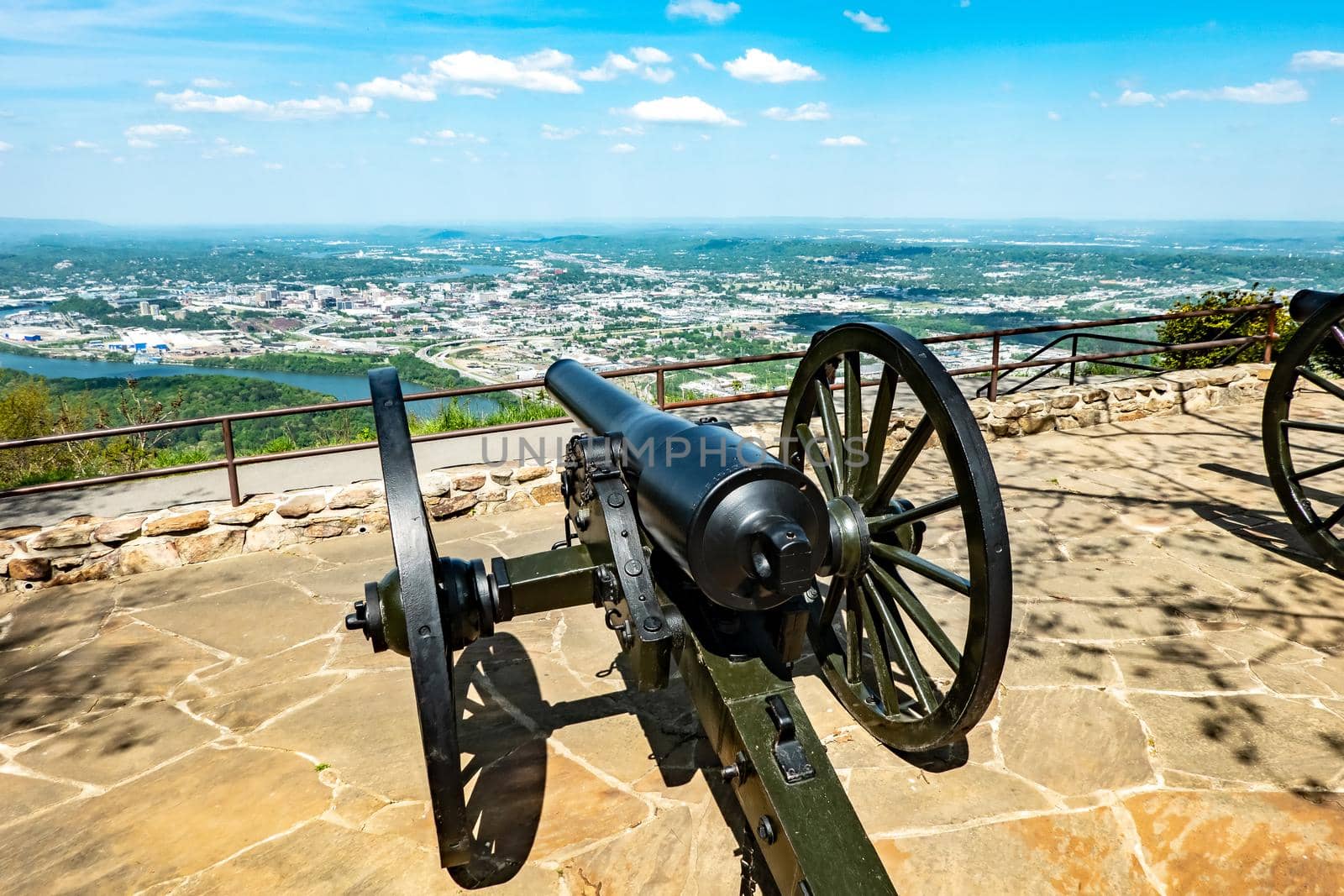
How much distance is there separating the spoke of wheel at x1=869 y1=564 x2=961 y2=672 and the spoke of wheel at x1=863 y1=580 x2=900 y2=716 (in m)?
0.07

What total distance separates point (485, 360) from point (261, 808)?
35.5ft

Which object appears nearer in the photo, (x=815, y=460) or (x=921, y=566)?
(x=921, y=566)

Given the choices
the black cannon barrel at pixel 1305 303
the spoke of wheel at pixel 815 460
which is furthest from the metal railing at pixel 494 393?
the spoke of wheel at pixel 815 460

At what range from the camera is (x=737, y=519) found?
7.30ft

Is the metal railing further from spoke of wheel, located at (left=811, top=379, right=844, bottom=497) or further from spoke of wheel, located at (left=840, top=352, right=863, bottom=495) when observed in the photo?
spoke of wheel, located at (left=840, top=352, right=863, bottom=495)

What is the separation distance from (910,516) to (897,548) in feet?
0.68

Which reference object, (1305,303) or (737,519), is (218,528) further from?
(1305,303)

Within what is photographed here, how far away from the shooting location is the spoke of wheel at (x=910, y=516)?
2703 mm

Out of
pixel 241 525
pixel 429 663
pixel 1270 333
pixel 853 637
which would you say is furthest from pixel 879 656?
pixel 1270 333

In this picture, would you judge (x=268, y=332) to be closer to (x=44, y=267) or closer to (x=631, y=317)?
(x=631, y=317)

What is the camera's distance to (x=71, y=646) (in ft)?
14.0

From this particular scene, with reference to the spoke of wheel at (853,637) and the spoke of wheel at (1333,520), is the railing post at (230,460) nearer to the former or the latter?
the spoke of wheel at (853,637)

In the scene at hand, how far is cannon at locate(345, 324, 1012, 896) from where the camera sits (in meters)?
2.04

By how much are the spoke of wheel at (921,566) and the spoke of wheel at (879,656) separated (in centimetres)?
17
